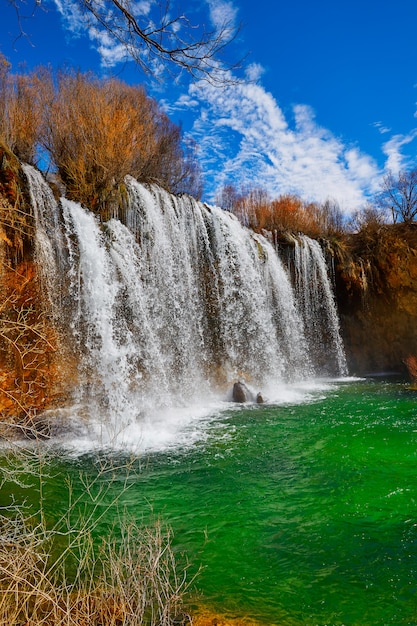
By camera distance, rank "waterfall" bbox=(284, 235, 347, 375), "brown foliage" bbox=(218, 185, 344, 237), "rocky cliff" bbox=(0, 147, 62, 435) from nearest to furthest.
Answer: "rocky cliff" bbox=(0, 147, 62, 435)
"waterfall" bbox=(284, 235, 347, 375)
"brown foliage" bbox=(218, 185, 344, 237)

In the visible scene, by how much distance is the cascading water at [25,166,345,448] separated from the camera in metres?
9.63

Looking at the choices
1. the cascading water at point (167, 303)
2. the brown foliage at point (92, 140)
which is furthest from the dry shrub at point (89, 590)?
the brown foliage at point (92, 140)

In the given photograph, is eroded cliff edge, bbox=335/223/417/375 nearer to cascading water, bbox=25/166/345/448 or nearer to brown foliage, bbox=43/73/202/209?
cascading water, bbox=25/166/345/448

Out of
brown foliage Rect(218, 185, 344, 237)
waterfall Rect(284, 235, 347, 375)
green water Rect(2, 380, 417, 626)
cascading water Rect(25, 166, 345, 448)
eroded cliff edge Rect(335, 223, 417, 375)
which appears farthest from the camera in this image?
brown foliage Rect(218, 185, 344, 237)

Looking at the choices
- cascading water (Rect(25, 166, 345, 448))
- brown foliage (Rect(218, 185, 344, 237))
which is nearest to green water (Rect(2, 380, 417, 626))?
cascading water (Rect(25, 166, 345, 448))

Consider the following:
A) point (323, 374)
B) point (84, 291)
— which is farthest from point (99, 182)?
point (323, 374)

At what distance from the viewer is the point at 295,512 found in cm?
480

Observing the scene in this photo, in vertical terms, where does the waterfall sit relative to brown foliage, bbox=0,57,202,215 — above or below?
below

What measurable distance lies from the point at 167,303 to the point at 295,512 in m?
7.98

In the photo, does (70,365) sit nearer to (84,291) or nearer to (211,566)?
(84,291)

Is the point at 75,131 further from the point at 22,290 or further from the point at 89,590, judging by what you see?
the point at 89,590

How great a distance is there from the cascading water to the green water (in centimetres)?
267

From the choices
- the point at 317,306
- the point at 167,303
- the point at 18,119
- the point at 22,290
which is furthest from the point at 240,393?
the point at 18,119

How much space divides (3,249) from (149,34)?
6.94 m
